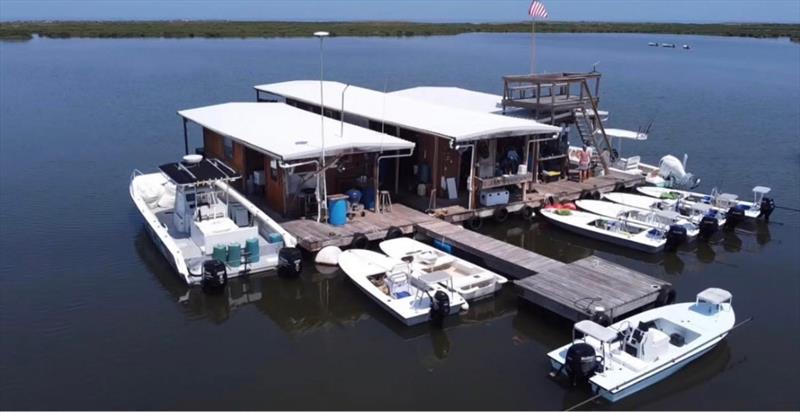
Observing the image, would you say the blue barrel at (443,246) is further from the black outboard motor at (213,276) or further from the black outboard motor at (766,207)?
the black outboard motor at (766,207)

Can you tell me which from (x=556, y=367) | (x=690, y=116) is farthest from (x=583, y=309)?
(x=690, y=116)

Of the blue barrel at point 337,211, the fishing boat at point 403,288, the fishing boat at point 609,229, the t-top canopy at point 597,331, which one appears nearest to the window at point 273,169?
the blue barrel at point 337,211

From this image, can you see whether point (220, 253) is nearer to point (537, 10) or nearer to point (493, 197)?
point (493, 197)

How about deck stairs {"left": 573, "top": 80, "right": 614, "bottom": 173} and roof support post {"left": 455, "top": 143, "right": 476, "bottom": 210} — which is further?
deck stairs {"left": 573, "top": 80, "right": 614, "bottom": 173}

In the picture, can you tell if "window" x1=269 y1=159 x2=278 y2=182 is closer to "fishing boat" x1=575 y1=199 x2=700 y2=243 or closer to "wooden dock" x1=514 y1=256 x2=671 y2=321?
"wooden dock" x1=514 y1=256 x2=671 y2=321

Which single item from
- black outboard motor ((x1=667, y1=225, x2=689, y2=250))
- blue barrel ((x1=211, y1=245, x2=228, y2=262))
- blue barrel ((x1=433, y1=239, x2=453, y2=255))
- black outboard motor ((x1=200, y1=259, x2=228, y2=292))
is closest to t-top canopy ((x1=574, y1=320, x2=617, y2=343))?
blue barrel ((x1=433, y1=239, x2=453, y2=255))

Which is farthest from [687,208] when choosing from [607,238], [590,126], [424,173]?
[424,173]
